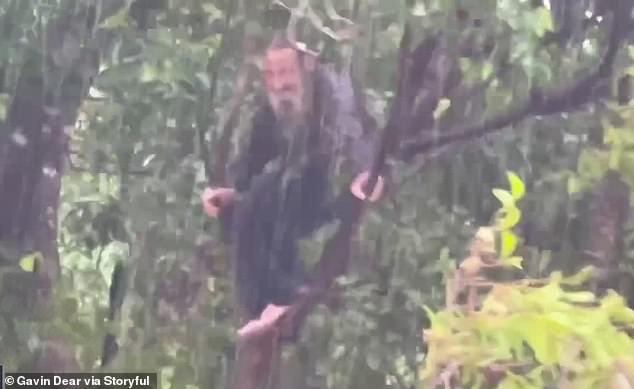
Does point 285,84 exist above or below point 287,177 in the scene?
above

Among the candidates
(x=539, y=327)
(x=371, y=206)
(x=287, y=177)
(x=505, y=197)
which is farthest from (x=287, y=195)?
(x=539, y=327)

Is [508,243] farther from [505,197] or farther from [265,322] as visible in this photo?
[265,322]

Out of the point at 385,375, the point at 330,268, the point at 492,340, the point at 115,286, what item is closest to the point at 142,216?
the point at 115,286

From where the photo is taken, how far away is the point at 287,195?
1.22 m

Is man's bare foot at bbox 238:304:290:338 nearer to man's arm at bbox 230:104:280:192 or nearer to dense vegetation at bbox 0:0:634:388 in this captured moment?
dense vegetation at bbox 0:0:634:388

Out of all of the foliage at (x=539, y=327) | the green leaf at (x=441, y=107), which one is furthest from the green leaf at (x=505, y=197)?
the green leaf at (x=441, y=107)

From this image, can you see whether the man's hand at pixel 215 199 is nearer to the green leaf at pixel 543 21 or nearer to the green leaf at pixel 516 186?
the green leaf at pixel 516 186

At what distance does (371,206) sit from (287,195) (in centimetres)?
14

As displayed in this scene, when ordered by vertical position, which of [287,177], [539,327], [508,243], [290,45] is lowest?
[539,327]

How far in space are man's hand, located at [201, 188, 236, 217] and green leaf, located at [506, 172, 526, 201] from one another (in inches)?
17.4

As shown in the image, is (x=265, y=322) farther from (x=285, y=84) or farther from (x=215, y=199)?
(x=285, y=84)

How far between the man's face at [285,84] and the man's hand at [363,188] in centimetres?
15

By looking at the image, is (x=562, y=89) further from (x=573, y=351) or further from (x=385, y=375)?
(x=385, y=375)

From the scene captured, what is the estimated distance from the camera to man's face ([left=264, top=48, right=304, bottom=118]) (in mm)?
1224
